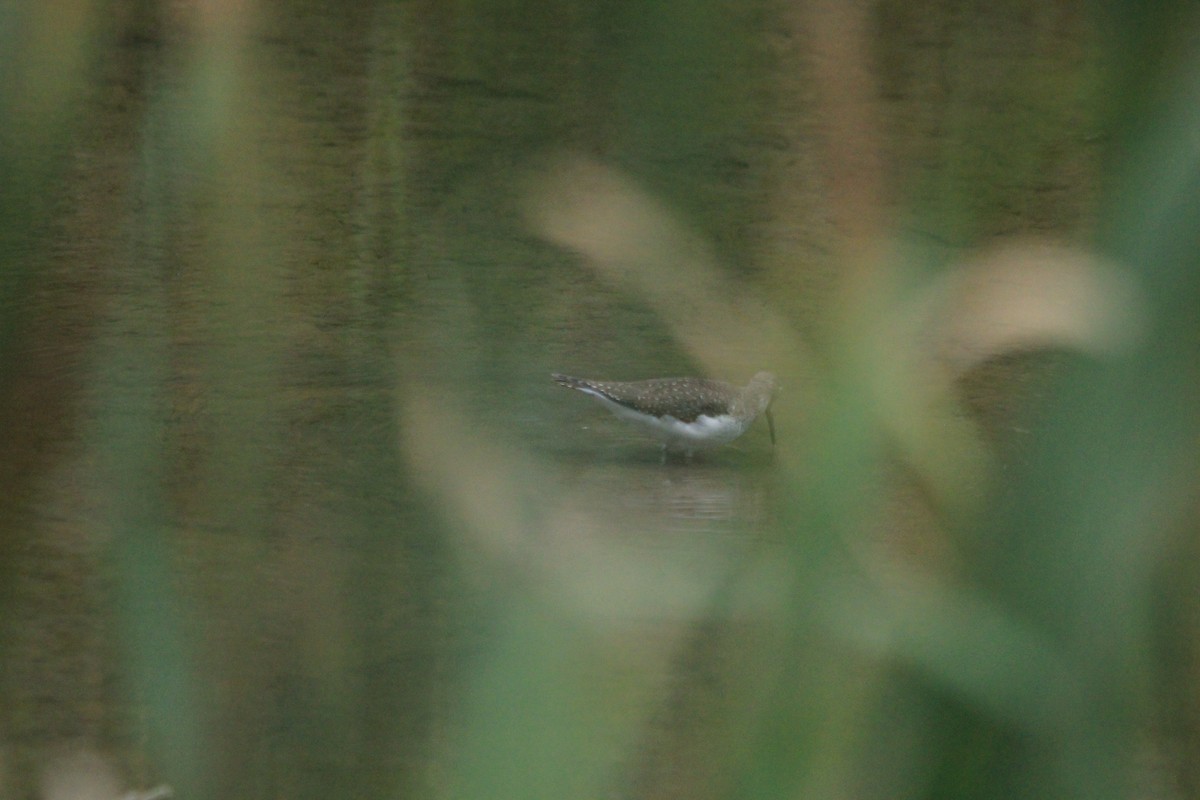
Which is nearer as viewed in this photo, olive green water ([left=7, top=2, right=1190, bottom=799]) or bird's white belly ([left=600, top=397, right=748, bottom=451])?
olive green water ([left=7, top=2, right=1190, bottom=799])

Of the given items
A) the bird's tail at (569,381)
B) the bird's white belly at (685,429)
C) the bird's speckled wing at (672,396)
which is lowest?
the bird's white belly at (685,429)

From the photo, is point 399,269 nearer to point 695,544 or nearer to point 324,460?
point 324,460

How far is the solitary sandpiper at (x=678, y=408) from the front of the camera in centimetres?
241

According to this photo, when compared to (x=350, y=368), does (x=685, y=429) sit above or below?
below

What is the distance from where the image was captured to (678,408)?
2436 millimetres

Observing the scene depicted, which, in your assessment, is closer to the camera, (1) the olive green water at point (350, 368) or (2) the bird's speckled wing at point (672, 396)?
(1) the olive green water at point (350, 368)

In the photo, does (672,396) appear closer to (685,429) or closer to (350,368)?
(685,429)

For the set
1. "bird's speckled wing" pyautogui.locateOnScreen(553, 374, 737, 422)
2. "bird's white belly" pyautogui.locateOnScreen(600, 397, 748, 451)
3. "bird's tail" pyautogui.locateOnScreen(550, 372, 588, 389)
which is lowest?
"bird's white belly" pyautogui.locateOnScreen(600, 397, 748, 451)

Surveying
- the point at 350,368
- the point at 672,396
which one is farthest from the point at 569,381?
the point at 350,368

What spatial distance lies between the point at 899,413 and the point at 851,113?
12cm

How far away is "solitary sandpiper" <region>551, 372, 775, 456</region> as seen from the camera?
2.41m

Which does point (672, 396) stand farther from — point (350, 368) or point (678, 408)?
point (350, 368)

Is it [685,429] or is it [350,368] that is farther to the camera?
[685,429]

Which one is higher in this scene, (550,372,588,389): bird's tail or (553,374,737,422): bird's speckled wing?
(550,372,588,389): bird's tail
